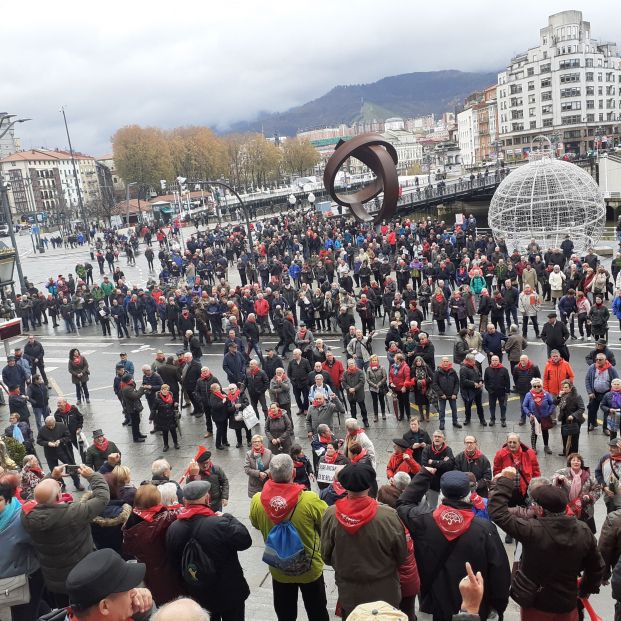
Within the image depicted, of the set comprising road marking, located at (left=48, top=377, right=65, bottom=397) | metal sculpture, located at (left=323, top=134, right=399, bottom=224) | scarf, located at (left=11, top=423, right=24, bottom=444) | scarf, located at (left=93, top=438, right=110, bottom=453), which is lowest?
road marking, located at (left=48, top=377, right=65, bottom=397)

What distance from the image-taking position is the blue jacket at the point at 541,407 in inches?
380

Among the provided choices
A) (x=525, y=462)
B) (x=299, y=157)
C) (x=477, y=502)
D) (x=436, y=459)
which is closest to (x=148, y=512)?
(x=477, y=502)

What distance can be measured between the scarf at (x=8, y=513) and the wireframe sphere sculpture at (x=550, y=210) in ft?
79.3

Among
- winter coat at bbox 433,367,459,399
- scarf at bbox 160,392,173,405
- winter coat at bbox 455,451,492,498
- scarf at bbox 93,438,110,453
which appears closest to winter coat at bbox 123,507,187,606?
winter coat at bbox 455,451,492,498

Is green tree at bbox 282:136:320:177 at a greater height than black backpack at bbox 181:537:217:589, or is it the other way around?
green tree at bbox 282:136:320:177

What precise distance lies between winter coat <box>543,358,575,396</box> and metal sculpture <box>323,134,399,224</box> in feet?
48.1

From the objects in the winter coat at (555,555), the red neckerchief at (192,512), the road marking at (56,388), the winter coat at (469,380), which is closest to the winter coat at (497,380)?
the winter coat at (469,380)

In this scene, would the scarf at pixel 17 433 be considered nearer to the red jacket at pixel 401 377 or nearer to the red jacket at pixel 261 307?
the red jacket at pixel 401 377

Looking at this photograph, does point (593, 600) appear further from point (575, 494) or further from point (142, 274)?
point (142, 274)

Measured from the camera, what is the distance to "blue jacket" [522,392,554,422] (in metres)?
9.66

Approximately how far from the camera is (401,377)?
11750 mm

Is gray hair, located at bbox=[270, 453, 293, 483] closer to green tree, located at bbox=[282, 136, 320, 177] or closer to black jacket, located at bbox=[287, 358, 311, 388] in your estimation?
black jacket, located at bbox=[287, 358, 311, 388]

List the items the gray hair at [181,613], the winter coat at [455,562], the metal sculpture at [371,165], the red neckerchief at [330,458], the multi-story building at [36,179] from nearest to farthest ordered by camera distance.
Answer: the gray hair at [181,613]
the winter coat at [455,562]
the red neckerchief at [330,458]
the metal sculpture at [371,165]
the multi-story building at [36,179]

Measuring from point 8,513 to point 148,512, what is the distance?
1.24 metres
